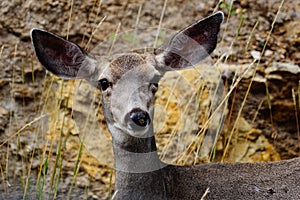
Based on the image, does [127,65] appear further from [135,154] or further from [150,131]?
[135,154]

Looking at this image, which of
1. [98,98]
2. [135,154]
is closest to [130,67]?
[135,154]

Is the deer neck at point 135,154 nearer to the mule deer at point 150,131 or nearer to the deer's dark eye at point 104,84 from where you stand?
the mule deer at point 150,131

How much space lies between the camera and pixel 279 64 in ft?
18.3

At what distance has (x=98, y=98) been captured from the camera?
5.29 metres

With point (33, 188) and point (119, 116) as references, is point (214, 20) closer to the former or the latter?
point (119, 116)

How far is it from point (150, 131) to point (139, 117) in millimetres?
343

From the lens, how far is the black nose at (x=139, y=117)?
3.27m

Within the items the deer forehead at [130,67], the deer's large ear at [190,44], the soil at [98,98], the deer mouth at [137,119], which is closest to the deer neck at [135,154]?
the deer mouth at [137,119]

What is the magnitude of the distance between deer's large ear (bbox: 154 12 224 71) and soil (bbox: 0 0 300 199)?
142cm

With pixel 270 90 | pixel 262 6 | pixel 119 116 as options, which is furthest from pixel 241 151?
pixel 119 116

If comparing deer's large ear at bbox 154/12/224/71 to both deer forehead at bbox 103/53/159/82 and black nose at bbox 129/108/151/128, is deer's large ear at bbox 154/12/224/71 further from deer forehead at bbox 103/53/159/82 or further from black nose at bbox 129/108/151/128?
black nose at bbox 129/108/151/128

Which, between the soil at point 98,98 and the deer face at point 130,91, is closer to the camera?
the deer face at point 130,91

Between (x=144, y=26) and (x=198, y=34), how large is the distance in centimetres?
204

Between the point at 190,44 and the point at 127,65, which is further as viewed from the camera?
the point at 190,44
